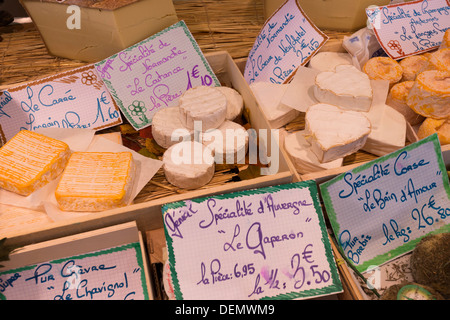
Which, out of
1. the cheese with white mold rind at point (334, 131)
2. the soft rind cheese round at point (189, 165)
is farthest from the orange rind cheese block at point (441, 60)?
the soft rind cheese round at point (189, 165)

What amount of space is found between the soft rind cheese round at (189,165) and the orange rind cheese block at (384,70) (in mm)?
867

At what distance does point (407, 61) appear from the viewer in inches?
64.6

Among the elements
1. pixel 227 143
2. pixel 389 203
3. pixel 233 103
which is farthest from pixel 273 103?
pixel 389 203

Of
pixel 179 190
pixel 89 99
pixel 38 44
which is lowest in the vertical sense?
pixel 179 190

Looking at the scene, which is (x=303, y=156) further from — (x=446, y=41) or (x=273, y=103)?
(x=446, y=41)

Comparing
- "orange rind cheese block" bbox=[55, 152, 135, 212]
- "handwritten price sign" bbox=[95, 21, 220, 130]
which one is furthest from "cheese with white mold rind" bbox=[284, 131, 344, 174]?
"orange rind cheese block" bbox=[55, 152, 135, 212]

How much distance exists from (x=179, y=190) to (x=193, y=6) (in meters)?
1.29

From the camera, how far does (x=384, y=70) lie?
1591 millimetres

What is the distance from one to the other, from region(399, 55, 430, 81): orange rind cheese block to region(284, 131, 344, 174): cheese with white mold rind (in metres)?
0.62

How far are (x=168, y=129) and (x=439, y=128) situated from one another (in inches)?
46.4
